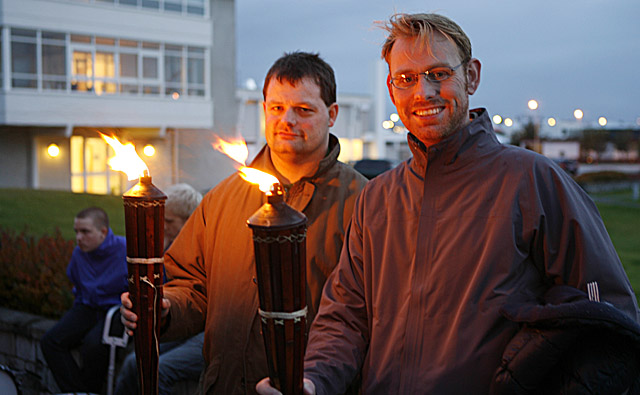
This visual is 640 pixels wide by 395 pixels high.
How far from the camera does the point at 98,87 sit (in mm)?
23234

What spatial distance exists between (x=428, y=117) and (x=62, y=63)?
23024mm

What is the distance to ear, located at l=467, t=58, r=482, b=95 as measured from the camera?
2.28 m

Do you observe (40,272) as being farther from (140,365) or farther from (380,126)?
(380,126)

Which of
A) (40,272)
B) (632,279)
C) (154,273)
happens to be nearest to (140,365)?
(154,273)

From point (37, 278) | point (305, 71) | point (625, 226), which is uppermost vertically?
point (305, 71)

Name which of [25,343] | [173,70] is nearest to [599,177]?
[173,70]

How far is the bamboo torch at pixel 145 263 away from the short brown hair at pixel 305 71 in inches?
41.4

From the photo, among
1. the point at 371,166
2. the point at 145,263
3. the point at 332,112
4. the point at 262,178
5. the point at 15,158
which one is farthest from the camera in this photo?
the point at 371,166

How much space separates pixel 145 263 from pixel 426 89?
1142mm

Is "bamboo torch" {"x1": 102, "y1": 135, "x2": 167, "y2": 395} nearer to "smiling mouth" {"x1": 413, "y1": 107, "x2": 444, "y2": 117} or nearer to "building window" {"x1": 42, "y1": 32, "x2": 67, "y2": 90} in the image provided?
"smiling mouth" {"x1": 413, "y1": 107, "x2": 444, "y2": 117}

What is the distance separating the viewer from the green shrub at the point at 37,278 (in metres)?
6.26

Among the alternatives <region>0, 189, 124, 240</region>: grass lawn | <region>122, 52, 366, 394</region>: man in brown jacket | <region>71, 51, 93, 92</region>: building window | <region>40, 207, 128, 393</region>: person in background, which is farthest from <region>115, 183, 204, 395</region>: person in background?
<region>71, 51, 93, 92</region>: building window

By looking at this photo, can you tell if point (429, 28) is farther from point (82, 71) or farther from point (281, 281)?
point (82, 71)

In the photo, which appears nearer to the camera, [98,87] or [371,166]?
[98,87]
